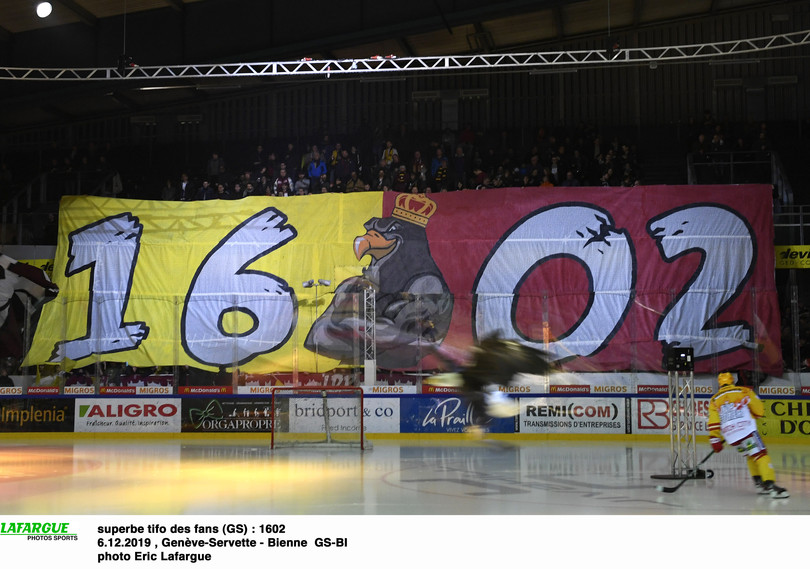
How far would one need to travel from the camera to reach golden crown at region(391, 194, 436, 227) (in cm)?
2627

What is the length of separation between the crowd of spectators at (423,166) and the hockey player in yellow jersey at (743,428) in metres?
13.5

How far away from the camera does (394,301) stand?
78.9 ft

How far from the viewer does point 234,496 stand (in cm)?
1291

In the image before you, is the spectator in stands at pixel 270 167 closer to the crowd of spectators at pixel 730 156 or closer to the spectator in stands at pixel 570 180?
the spectator in stands at pixel 570 180

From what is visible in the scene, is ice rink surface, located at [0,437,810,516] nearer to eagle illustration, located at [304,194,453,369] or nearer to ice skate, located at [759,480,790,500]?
ice skate, located at [759,480,790,500]

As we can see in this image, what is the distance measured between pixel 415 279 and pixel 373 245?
64.7 inches

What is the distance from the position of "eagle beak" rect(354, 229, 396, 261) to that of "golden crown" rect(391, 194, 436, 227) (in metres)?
0.86

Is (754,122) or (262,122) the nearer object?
(754,122)

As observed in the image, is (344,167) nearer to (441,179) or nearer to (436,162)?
(436,162)
